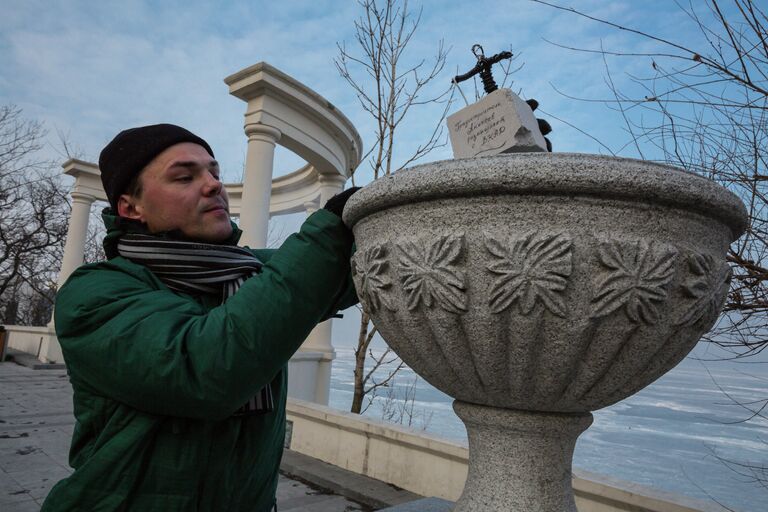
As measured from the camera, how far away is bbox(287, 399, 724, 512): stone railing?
290cm

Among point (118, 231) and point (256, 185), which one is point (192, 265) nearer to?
point (118, 231)

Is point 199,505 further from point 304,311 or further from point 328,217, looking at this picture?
point 328,217

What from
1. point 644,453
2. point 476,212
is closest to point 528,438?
point 476,212

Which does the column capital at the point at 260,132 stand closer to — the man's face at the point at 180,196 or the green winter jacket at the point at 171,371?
the man's face at the point at 180,196

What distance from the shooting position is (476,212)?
1.26 m

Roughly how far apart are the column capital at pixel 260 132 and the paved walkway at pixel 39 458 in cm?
512

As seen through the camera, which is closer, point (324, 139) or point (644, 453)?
point (324, 139)

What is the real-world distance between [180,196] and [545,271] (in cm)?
122

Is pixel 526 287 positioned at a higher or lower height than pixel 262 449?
higher

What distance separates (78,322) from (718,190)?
176 cm

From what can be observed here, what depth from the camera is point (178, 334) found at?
1229 mm

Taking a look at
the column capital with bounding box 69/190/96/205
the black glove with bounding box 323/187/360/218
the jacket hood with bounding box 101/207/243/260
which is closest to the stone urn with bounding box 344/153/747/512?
the black glove with bounding box 323/187/360/218

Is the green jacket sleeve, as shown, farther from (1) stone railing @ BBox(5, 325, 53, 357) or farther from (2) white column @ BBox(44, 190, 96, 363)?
(1) stone railing @ BBox(5, 325, 53, 357)

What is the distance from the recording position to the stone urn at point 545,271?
119cm
